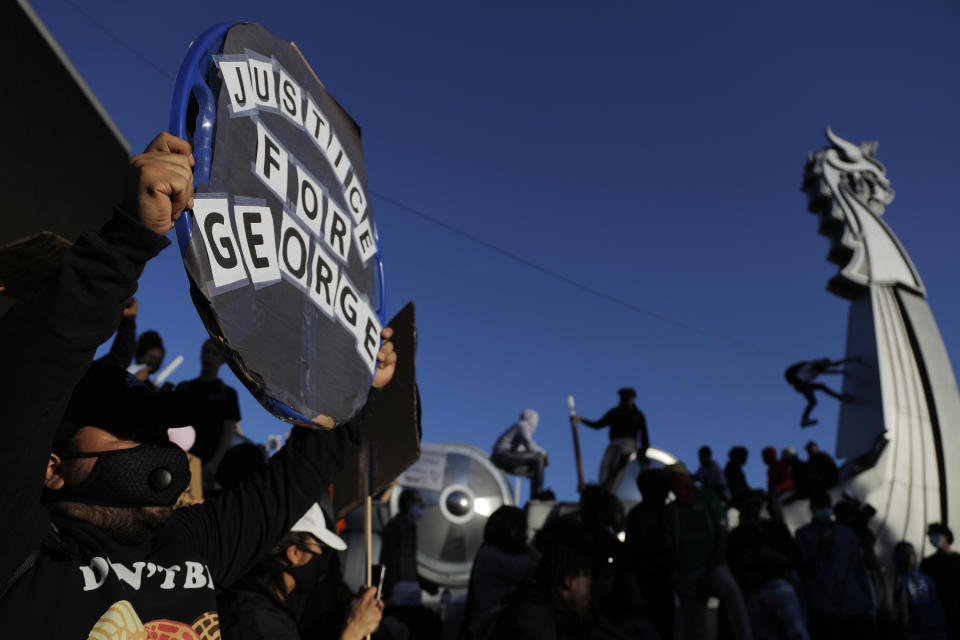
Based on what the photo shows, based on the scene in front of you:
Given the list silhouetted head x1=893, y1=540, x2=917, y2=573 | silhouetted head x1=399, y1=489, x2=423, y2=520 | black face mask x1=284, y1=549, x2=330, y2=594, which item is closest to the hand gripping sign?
black face mask x1=284, y1=549, x2=330, y2=594

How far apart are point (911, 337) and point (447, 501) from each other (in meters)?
10.2

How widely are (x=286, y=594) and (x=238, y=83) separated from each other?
1825mm

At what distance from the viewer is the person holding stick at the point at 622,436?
332 inches

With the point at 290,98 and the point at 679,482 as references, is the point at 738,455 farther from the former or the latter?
Answer: the point at 290,98

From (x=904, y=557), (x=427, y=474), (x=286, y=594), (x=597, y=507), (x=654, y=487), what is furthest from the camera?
(x=427, y=474)

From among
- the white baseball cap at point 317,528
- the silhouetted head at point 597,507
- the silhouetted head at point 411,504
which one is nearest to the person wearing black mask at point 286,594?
the white baseball cap at point 317,528

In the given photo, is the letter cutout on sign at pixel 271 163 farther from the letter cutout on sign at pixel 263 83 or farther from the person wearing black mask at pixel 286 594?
the person wearing black mask at pixel 286 594

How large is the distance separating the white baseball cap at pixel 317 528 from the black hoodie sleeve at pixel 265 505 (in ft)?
2.15

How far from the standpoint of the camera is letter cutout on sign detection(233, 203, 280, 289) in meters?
1.26

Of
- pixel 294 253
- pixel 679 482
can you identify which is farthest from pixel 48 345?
Answer: pixel 679 482

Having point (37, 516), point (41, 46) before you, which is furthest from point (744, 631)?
point (41, 46)

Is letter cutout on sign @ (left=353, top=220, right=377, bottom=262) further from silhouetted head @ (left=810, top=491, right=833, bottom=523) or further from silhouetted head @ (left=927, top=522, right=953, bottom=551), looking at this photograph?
silhouetted head @ (left=927, top=522, right=953, bottom=551)

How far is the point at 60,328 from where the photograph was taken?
972 millimetres

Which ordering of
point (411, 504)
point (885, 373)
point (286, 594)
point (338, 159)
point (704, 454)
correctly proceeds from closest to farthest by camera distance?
point (338, 159), point (286, 594), point (411, 504), point (704, 454), point (885, 373)
